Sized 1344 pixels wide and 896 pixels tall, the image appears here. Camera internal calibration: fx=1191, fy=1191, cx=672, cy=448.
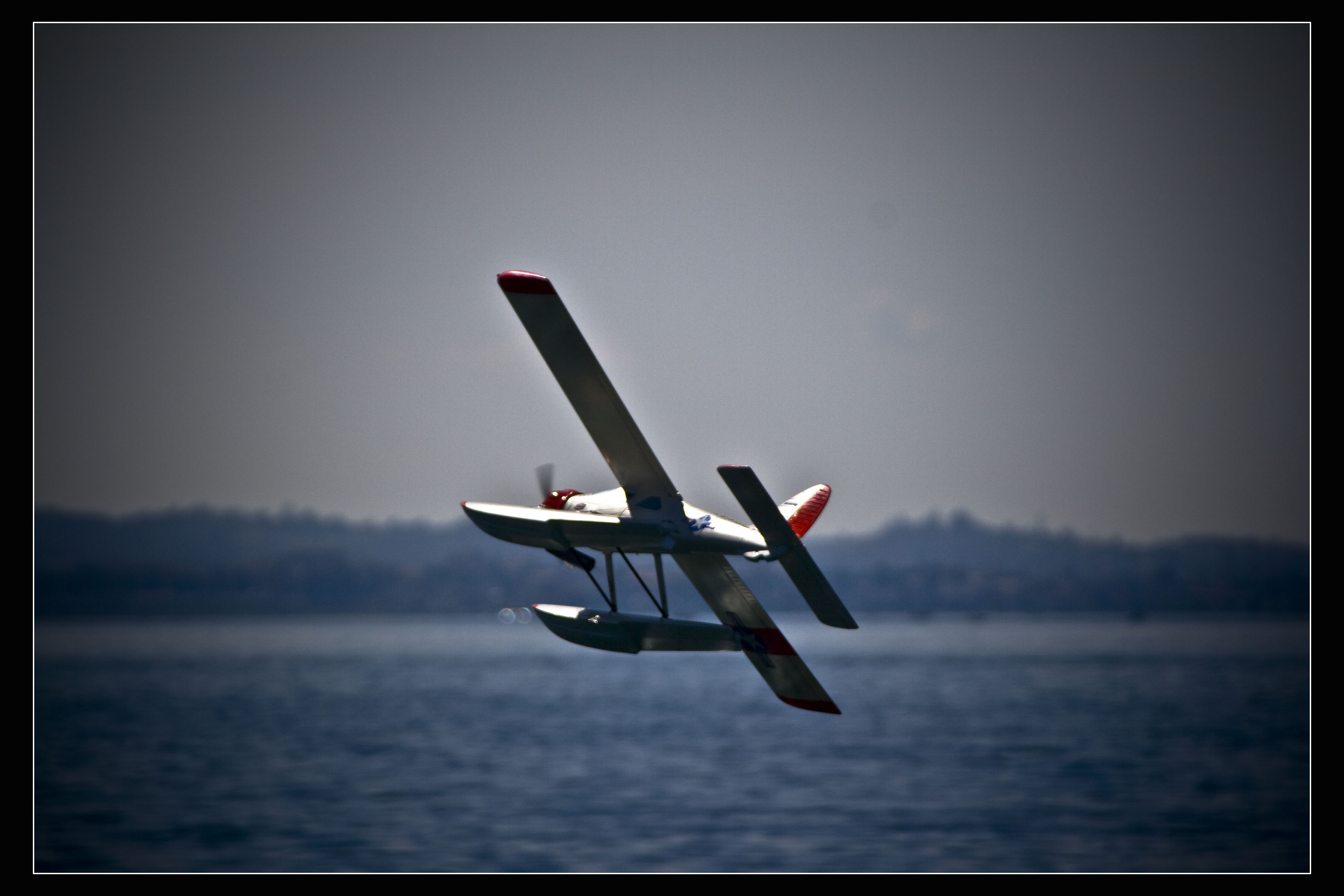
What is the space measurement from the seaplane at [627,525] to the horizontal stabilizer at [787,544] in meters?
0.02

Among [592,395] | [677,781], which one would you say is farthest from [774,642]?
[677,781]

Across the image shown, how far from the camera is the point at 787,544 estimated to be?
18797 millimetres

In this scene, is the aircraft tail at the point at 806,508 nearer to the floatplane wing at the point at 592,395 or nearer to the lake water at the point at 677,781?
the floatplane wing at the point at 592,395

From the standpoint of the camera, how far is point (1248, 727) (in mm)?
123438

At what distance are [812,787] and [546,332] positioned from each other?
67.8 metres

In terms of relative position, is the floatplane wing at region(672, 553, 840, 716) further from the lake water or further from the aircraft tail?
the lake water

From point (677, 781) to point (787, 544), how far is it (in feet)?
229

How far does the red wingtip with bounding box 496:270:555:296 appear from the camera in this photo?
18.4 m

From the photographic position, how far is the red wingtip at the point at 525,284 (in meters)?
18.4

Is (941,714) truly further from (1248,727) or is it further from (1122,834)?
(1122,834)

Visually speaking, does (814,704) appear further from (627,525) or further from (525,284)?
(525,284)

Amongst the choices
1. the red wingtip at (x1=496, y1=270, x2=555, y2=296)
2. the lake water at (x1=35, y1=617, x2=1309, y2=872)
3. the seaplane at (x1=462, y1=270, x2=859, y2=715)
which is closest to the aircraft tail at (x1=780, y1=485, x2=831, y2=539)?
the seaplane at (x1=462, y1=270, x2=859, y2=715)

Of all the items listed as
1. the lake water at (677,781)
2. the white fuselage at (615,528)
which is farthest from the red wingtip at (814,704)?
the lake water at (677,781)

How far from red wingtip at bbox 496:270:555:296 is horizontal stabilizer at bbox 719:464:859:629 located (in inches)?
157
